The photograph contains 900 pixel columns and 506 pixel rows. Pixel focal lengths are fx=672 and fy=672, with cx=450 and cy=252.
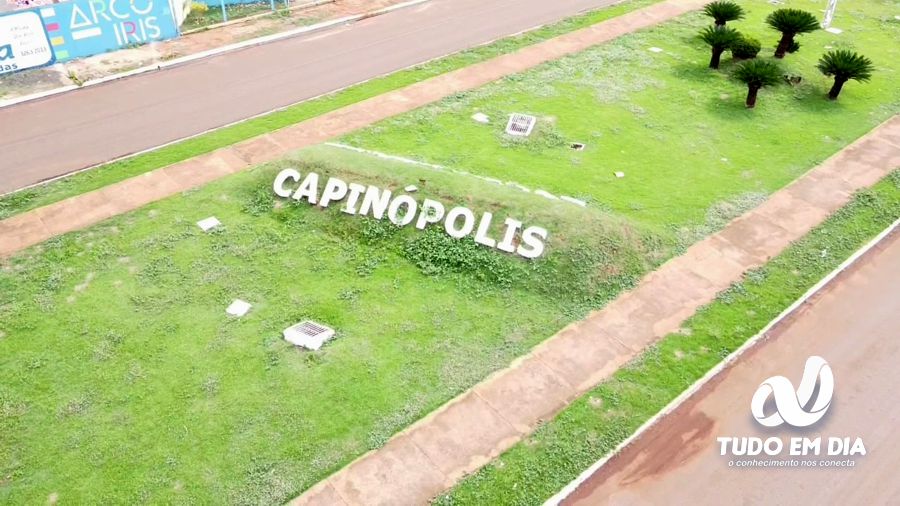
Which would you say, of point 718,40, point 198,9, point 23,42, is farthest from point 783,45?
point 23,42

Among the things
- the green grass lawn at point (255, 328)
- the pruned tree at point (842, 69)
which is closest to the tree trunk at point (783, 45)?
the pruned tree at point (842, 69)

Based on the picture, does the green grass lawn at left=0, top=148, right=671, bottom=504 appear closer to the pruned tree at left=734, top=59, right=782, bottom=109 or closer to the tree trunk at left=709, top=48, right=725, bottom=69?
the pruned tree at left=734, top=59, right=782, bottom=109

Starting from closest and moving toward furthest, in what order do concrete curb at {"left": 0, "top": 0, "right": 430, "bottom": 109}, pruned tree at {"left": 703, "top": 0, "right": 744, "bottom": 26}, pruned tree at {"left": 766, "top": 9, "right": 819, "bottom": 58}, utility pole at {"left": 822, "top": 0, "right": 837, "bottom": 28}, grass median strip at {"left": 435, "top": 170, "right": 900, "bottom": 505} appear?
grass median strip at {"left": 435, "top": 170, "right": 900, "bottom": 505} → concrete curb at {"left": 0, "top": 0, "right": 430, "bottom": 109} → pruned tree at {"left": 766, "top": 9, "right": 819, "bottom": 58} → pruned tree at {"left": 703, "top": 0, "right": 744, "bottom": 26} → utility pole at {"left": 822, "top": 0, "right": 837, "bottom": 28}

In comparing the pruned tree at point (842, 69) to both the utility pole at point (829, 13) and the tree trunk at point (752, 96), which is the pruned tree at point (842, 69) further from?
the utility pole at point (829, 13)

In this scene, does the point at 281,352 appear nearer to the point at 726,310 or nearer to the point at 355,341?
the point at 355,341

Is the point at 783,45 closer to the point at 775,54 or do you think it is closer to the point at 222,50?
the point at 775,54
